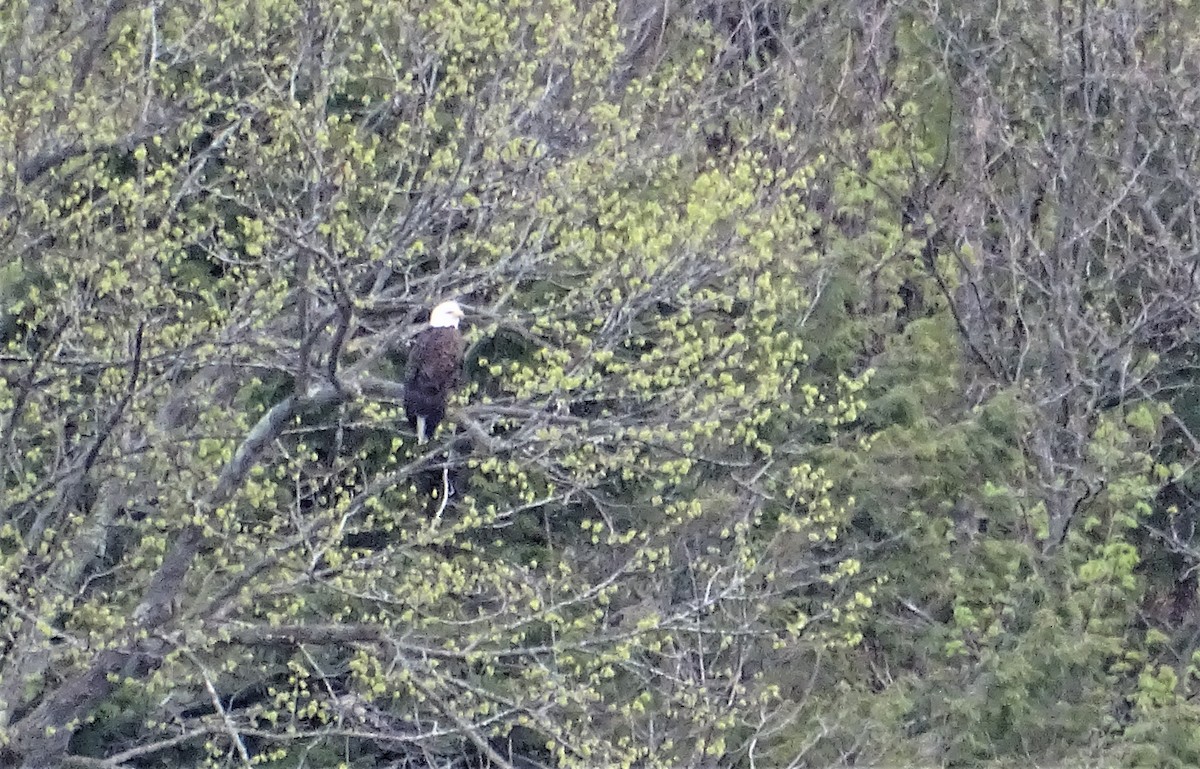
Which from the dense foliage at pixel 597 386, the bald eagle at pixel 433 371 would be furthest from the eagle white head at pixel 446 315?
the dense foliage at pixel 597 386

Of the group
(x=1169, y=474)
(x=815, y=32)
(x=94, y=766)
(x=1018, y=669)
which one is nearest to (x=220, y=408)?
(x=94, y=766)

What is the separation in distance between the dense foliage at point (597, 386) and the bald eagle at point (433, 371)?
15 cm

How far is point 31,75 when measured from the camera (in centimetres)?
781

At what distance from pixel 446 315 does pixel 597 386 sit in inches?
43.8

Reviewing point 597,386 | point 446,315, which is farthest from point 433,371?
point 597,386

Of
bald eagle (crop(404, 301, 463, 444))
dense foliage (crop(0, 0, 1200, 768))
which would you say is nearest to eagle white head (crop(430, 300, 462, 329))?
bald eagle (crop(404, 301, 463, 444))

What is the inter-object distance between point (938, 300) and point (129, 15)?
763cm

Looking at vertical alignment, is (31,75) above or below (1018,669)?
above

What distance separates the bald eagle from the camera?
22.5 feet

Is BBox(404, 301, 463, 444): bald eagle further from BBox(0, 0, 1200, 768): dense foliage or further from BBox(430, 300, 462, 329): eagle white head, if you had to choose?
BBox(0, 0, 1200, 768): dense foliage

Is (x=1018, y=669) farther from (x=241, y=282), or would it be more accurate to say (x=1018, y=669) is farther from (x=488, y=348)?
(x=241, y=282)

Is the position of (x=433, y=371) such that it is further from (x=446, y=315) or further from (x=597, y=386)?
(x=597, y=386)

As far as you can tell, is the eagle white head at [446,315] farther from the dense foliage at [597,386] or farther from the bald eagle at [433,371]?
the dense foliage at [597,386]

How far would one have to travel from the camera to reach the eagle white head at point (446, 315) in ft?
24.0
